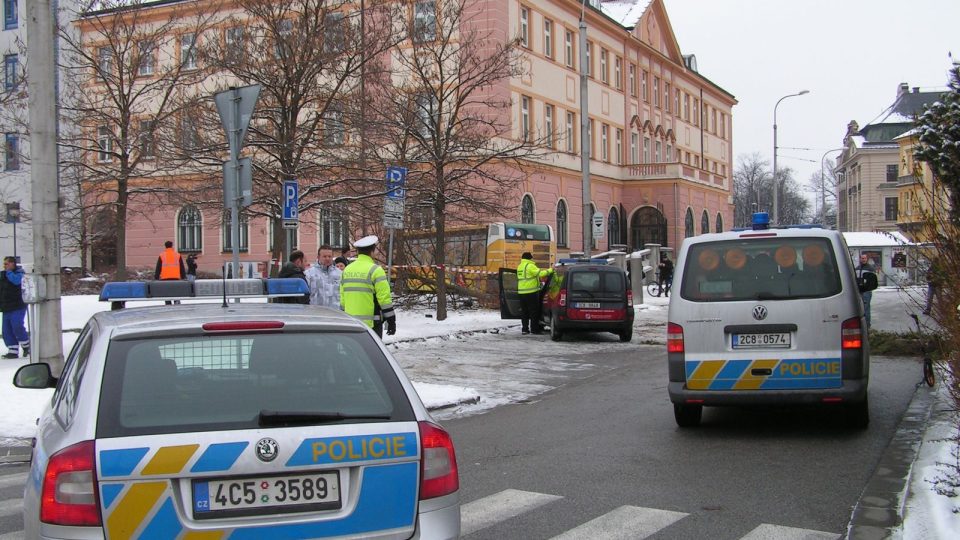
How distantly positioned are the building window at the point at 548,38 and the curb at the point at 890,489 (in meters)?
39.5

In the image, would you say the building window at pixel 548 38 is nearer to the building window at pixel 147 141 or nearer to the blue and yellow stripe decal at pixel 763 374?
the building window at pixel 147 141

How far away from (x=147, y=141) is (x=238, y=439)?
18.5 metres

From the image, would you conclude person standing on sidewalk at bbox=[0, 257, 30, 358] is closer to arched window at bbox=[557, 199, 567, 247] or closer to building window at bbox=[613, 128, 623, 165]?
arched window at bbox=[557, 199, 567, 247]

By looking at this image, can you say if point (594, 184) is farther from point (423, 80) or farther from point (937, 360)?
point (937, 360)

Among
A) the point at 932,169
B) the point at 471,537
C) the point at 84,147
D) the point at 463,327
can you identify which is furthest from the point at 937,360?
the point at 84,147

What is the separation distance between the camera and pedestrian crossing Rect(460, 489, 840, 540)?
5.68 meters

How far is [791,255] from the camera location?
28.7ft

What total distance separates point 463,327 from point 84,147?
386 inches

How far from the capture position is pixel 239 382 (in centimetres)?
382

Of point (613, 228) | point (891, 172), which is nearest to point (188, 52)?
point (613, 228)

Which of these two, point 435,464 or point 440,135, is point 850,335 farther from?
point 440,135

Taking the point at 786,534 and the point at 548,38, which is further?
the point at 548,38

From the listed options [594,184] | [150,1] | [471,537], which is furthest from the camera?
[594,184]

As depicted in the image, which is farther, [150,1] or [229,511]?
[150,1]
